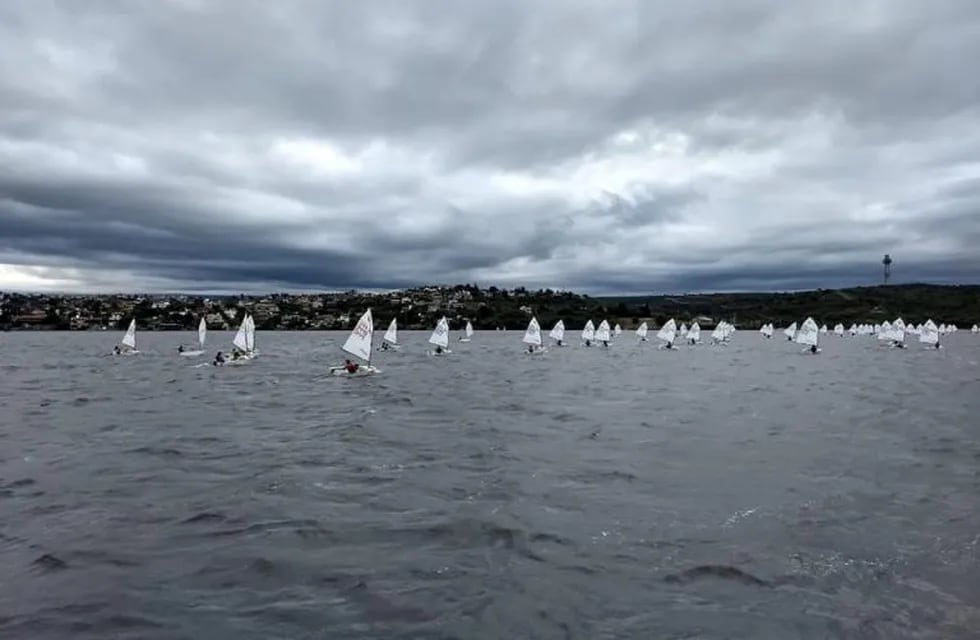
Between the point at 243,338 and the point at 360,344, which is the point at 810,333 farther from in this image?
the point at 360,344

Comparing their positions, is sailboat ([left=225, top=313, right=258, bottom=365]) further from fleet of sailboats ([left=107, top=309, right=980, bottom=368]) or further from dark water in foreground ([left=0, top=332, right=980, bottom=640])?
dark water in foreground ([left=0, top=332, right=980, bottom=640])

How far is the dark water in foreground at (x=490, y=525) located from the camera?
35.4 feet

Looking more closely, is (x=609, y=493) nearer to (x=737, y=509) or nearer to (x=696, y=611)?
(x=737, y=509)

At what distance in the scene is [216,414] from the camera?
3478cm

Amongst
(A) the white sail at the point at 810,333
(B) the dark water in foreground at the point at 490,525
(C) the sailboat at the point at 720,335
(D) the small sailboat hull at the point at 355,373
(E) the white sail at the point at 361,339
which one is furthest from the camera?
(C) the sailboat at the point at 720,335

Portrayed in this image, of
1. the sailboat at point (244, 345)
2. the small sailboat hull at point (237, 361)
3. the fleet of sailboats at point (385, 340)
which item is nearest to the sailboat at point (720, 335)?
the fleet of sailboats at point (385, 340)

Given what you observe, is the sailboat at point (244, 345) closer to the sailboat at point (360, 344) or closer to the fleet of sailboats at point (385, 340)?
the fleet of sailboats at point (385, 340)

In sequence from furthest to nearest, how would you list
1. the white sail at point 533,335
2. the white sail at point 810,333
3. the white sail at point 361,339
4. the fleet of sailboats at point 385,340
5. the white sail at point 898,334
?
the white sail at point 898,334 < the white sail at point 810,333 < the white sail at point 533,335 < the fleet of sailboats at point 385,340 < the white sail at point 361,339

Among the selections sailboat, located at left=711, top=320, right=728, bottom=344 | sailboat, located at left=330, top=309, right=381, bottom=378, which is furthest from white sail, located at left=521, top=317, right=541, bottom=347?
sailboat, located at left=711, top=320, right=728, bottom=344

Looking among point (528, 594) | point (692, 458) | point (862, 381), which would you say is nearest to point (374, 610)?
point (528, 594)

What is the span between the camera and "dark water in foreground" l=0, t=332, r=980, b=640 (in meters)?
10.8

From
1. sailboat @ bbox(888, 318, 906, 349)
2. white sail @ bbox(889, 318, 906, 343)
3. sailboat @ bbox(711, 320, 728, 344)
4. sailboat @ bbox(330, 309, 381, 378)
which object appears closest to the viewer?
sailboat @ bbox(330, 309, 381, 378)

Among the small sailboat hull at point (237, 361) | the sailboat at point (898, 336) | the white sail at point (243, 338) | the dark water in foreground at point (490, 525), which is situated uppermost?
the white sail at point (243, 338)

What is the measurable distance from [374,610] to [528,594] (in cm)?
215
